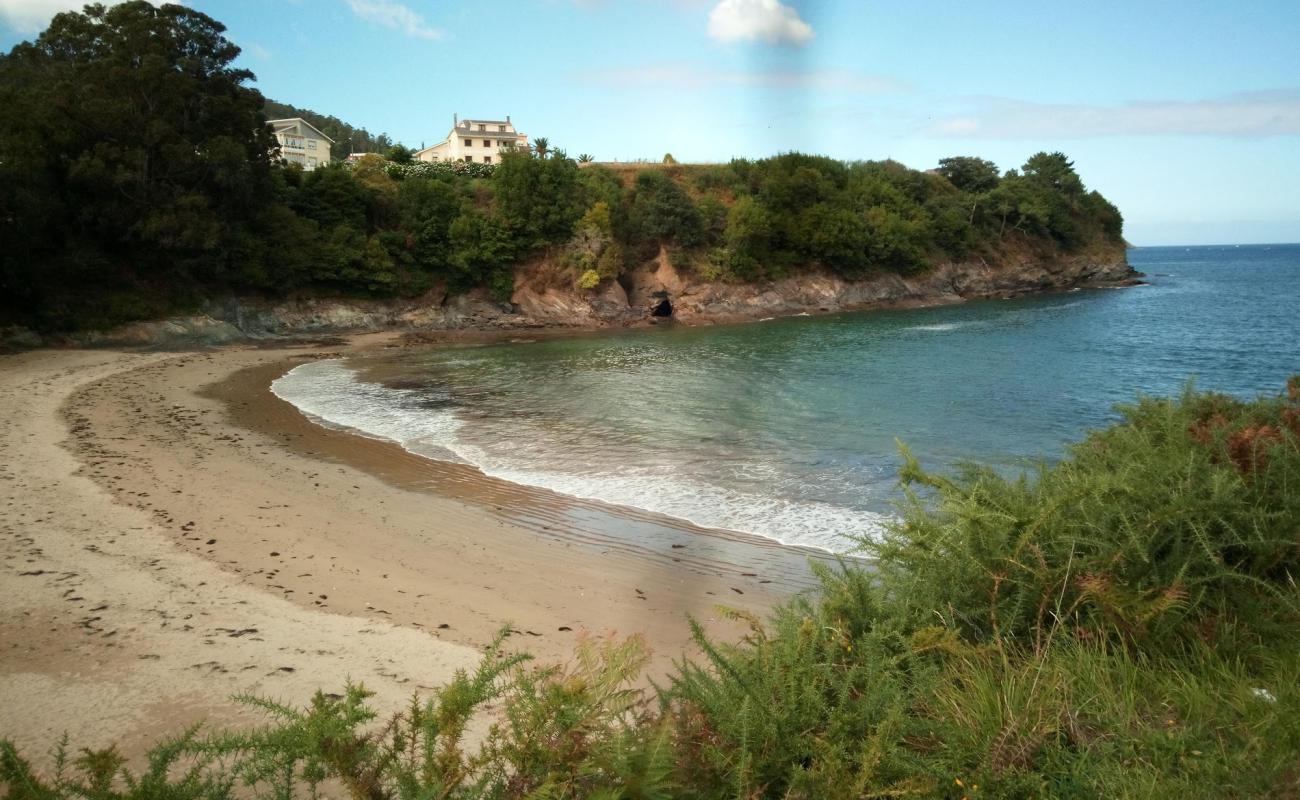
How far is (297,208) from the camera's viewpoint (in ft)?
139

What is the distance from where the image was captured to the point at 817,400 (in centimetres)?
1952

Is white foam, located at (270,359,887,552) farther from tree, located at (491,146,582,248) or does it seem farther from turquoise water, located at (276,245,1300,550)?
tree, located at (491,146,582,248)

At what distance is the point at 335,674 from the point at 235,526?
186 inches

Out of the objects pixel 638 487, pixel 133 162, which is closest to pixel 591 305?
pixel 133 162

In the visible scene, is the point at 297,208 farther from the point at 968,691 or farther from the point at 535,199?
the point at 968,691

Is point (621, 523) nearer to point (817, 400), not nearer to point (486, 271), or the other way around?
point (817, 400)

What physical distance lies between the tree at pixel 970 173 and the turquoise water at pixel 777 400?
3701cm

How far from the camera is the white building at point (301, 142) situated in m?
71.6

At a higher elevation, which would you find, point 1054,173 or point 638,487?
point 1054,173

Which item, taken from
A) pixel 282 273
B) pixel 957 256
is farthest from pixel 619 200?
pixel 957 256

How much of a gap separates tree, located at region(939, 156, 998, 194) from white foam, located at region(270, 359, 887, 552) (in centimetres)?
7022

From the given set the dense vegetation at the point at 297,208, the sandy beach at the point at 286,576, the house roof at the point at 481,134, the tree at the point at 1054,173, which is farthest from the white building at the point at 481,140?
the sandy beach at the point at 286,576

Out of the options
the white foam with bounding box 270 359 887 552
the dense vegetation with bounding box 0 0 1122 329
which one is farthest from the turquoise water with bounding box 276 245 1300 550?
the dense vegetation with bounding box 0 0 1122 329

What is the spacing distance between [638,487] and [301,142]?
7594cm
